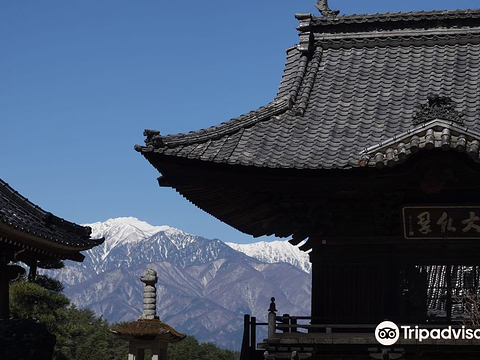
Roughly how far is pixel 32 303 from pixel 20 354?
25731mm

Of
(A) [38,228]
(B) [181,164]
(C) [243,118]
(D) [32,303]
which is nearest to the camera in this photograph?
(B) [181,164]

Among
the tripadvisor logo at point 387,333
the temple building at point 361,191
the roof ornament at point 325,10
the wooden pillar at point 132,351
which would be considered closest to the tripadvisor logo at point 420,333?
the tripadvisor logo at point 387,333

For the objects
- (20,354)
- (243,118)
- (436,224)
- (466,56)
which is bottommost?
(20,354)

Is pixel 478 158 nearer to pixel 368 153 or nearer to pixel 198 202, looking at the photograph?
pixel 368 153

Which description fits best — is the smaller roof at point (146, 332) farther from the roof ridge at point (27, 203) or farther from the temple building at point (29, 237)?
the roof ridge at point (27, 203)

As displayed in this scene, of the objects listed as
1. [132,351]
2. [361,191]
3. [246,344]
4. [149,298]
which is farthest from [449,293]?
[149,298]

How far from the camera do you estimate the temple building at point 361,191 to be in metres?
15.3

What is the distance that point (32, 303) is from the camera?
42.1 m

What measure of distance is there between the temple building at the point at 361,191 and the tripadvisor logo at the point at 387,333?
91 mm

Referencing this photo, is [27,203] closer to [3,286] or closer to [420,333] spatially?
[3,286]

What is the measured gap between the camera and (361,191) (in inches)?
636

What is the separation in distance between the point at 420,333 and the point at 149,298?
13.3m

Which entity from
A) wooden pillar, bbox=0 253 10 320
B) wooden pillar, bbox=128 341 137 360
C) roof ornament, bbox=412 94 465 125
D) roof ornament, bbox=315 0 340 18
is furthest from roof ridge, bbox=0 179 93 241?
roof ornament, bbox=412 94 465 125

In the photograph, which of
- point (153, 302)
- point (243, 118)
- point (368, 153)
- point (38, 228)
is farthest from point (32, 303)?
point (368, 153)
